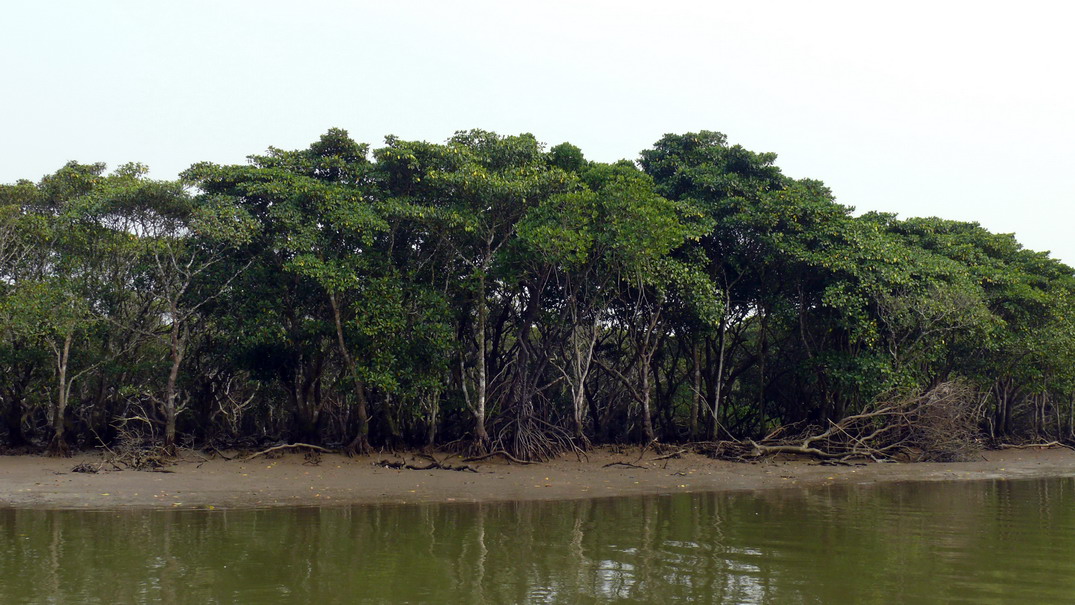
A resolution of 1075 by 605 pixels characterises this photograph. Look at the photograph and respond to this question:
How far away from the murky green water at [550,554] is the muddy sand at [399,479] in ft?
4.49

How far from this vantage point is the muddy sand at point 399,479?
15133 millimetres

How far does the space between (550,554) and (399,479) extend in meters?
8.42

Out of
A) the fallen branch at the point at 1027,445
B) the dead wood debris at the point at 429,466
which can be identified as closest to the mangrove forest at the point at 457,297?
the dead wood debris at the point at 429,466

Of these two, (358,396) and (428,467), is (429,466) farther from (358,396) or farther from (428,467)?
(358,396)

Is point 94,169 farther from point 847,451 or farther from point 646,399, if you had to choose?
point 847,451

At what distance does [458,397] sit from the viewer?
71.2ft

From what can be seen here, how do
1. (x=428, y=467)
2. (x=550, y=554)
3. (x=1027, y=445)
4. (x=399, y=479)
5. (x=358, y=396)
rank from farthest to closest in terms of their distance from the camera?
(x=1027, y=445) → (x=358, y=396) → (x=428, y=467) → (x=399, y=479) → (x=550, y=554)

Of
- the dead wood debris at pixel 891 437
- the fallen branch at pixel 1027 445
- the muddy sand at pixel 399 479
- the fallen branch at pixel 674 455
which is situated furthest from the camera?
the fallen branch at pixel 1027 445

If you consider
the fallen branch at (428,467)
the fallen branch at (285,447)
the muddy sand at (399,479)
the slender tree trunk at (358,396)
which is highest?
the slender tree trunk at (358,396)

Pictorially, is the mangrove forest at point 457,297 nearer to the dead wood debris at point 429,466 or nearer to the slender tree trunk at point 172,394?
the slender tree trunk at point 172,394

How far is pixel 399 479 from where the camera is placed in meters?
17.8

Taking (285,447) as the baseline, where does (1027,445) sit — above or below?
below

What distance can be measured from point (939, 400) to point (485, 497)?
1312 centimetres

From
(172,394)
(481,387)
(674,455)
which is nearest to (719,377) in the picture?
(674,455)
